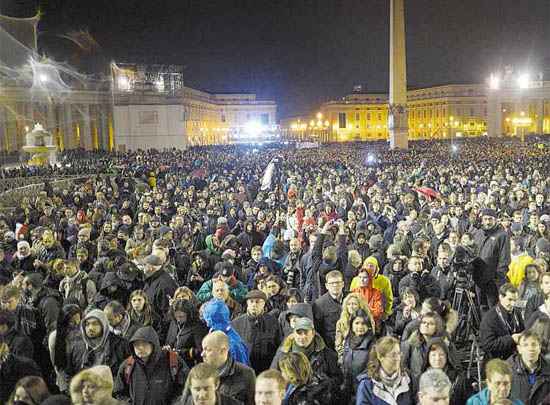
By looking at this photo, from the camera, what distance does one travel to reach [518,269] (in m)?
8.20

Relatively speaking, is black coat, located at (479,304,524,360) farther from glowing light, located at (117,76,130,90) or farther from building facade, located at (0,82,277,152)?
glowing light, located at (117,76,130,90)

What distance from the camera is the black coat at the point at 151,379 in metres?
4.79

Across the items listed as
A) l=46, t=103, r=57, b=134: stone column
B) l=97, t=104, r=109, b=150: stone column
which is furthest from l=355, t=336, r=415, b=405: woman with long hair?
l=97, t=104, r=109, b=150: stone column

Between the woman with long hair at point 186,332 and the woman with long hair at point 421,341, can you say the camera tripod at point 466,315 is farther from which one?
the woman with long hair at point 186,332

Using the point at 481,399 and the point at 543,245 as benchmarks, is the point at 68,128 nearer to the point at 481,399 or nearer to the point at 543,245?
the point at 543,245

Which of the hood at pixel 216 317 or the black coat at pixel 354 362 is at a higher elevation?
the hood at pixel 216 317

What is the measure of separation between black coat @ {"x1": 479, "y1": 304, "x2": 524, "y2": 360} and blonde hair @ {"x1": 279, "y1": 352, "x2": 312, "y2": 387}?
77.7 inches

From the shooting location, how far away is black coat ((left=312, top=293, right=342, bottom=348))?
6.28 metres

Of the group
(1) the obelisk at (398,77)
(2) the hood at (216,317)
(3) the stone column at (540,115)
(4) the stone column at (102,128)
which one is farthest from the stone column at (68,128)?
(3) the stone column at (540,115)

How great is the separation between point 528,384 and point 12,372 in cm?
393

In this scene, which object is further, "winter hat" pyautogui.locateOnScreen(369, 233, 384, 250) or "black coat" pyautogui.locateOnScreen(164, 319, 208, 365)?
"winter hat" pyautogui.locateOnScreen(369, 233, 384, 250)

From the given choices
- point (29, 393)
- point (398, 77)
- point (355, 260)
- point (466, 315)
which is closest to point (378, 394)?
point (29, 393)

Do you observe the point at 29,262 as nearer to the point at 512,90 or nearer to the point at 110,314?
the point at 110,314

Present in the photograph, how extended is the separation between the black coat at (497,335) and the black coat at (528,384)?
2.48 ft
